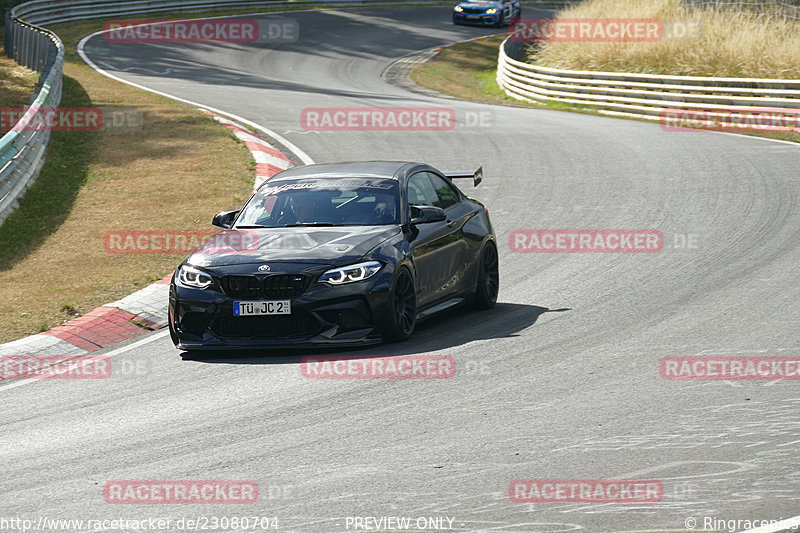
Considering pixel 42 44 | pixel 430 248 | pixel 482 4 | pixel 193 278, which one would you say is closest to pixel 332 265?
pixel 193 278

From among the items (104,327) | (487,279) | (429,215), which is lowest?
(104,327)

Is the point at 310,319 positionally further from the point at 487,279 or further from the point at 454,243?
the point at 487,279

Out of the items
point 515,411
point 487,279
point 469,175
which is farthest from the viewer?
point 469,175

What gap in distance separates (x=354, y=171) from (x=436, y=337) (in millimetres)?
1985

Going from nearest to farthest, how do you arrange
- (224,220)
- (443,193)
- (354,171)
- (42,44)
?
(224,220) → (354,171) → (443,193) → (42,44)

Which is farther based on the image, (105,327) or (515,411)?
(105,327)

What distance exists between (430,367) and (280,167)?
1127 centimetres

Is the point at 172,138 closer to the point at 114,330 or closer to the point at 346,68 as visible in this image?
the point at 114,330

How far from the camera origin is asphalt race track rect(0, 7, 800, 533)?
610 centimetres

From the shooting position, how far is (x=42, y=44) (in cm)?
3109

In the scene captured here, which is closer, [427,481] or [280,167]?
[427,481]

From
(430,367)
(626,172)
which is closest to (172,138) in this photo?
(626,172)

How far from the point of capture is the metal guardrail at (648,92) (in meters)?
25.9

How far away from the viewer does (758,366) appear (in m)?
8.65
